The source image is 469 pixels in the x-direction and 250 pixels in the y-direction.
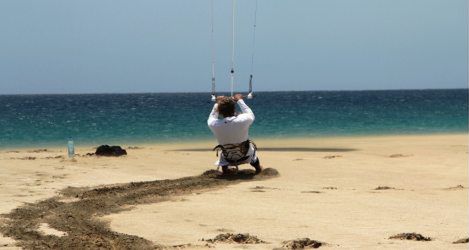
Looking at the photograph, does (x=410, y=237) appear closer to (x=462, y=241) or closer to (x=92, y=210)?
(x=462, y=241)

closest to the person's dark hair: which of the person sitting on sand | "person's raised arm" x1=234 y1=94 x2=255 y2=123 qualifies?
the person sitting on sand

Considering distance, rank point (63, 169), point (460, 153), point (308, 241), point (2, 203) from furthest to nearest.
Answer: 1. point (460, 153)
2. point (63, 169)
3. point (2, 203)
4. point (308, 241)

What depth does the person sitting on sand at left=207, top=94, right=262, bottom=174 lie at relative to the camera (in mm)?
14172

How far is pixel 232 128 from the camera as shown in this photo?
14172mm

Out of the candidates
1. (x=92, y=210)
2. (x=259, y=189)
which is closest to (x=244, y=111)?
(x=259, y=189)

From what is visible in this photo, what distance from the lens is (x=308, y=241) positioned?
8016mm

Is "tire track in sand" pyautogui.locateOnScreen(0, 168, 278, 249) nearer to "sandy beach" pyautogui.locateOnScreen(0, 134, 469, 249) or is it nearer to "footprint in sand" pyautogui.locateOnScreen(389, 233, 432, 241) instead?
"sandy beach" pyautogui.locateOnScreen(0, 134, 469, 249)

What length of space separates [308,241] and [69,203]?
4.68 metres

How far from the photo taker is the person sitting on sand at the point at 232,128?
46.5ft

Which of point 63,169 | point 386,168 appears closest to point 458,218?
point 386,168

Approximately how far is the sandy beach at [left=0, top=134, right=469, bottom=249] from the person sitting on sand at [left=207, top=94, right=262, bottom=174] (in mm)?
494

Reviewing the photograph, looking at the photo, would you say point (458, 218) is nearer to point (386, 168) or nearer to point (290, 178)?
point (290, 178)

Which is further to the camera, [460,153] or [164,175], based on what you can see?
[460,153]

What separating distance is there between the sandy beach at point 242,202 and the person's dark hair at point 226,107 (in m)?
1.23
